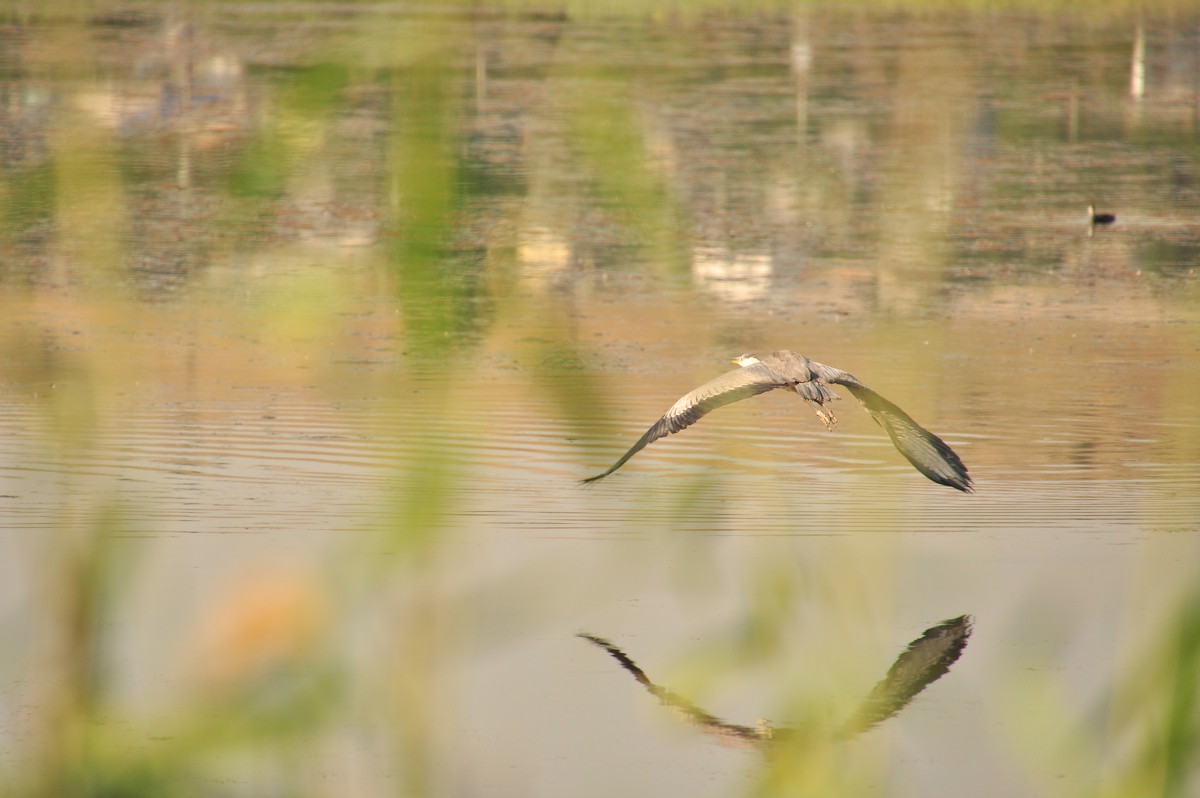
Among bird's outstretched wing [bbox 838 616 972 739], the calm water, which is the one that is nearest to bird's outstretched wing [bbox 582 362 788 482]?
the calm water

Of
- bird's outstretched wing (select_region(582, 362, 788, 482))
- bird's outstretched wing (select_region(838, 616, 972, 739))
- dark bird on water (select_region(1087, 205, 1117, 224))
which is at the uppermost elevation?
bird's outstretched wing (select_region(582, 362, 788, 482))

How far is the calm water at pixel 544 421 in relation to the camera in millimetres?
997

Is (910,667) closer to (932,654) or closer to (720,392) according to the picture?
(932,654)

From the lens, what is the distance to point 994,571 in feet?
20.3

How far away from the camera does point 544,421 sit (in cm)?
305

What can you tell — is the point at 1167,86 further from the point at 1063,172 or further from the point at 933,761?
the point at 933,761

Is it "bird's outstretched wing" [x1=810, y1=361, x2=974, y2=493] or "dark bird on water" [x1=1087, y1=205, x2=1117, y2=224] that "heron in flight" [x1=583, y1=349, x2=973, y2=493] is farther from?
"dark bird on water" [x1=1087, y1=205, x2=1117, y2=224]

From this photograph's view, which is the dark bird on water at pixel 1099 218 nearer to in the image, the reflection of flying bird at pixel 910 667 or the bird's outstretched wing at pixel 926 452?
the reflection of flying bird at pixel 910 667

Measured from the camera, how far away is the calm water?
3.27ft

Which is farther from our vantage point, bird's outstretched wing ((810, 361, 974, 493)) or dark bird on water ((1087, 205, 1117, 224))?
dark bird on water ((1087, 205, 1117, 224))

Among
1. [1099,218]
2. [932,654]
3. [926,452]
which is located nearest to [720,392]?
[926,452]

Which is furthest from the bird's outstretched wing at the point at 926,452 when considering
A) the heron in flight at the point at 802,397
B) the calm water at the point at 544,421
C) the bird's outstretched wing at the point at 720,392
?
the calm water at the point at 544,421

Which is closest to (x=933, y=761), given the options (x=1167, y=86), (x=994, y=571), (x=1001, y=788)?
(x=1001, y=788)

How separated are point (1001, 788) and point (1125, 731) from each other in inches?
135
